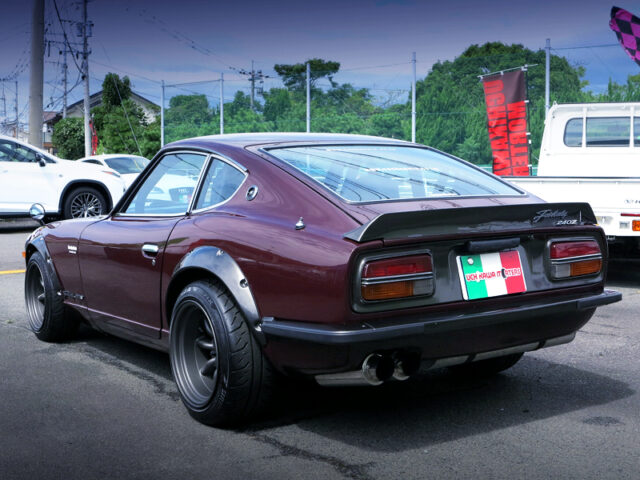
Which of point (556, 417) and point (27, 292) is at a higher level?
point (27, 292)

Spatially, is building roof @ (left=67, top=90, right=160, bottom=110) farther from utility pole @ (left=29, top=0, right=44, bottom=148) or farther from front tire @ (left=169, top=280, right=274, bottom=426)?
front tire @ (left=169, top=280, right=274, bottom=426)

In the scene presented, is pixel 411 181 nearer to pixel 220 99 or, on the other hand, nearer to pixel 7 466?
pixel 7 466

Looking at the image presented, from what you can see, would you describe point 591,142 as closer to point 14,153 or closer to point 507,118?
point 507,118

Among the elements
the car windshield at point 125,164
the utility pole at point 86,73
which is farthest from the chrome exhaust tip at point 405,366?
→ the utility pole at point 86,73

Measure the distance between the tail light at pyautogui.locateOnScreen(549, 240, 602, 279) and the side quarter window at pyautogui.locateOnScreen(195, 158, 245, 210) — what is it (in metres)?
1.54

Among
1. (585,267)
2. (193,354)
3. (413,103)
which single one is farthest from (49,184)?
(585,267)

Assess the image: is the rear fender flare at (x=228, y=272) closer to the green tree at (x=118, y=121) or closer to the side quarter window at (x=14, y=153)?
the side quarter window at (x=14, y=153)

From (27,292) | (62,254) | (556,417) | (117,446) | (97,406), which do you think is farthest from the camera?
(27,292)

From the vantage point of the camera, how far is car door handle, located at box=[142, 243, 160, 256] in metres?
4.36

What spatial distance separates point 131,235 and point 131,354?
3.78 ft

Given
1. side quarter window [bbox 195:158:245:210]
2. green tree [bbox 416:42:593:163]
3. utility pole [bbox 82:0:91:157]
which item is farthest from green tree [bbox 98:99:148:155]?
side quarter window [bbox 195:158:245:210]

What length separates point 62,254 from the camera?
5.43 meters

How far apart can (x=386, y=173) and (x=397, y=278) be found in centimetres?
95

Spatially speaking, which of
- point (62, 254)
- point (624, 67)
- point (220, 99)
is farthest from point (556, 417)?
point (220, 99)
